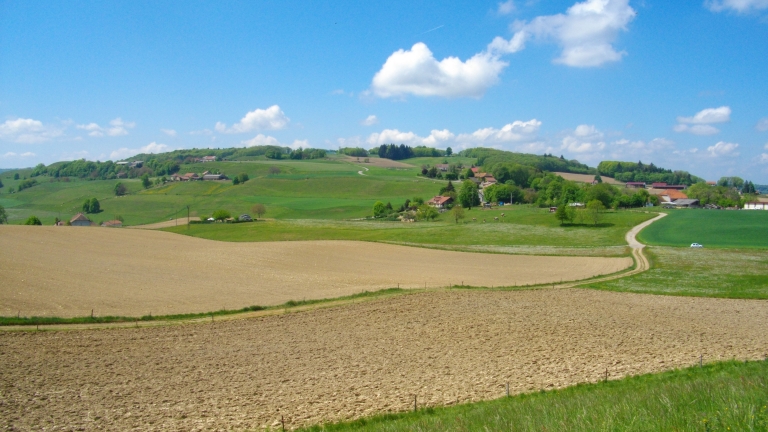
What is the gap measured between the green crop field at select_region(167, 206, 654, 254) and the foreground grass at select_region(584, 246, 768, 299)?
1380 centimetres

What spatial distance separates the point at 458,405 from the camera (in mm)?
14984

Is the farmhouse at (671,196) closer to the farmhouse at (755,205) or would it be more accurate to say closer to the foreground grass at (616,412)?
the farmhouse at (755,205)

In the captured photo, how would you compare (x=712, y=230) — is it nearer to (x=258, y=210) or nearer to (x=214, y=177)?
(x=258, y=210)

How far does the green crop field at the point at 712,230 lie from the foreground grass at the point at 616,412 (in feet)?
199

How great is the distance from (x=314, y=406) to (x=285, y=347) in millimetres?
6922

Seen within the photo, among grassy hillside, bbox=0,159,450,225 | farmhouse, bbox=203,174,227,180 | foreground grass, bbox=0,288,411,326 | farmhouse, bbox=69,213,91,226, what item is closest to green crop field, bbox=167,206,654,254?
grassy hillside, bbox=0,159,450,225

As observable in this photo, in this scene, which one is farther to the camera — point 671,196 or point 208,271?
point 671,196

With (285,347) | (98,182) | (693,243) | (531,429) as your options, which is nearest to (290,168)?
(98,182)

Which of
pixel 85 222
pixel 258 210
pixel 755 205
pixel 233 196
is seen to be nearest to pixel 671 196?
pixel 755 205

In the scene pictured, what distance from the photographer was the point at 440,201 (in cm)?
12481

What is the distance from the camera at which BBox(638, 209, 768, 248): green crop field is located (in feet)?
225

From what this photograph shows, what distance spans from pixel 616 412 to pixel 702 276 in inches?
1547

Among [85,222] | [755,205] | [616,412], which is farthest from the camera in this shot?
[755,205]

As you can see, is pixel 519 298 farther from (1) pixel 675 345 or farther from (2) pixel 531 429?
(2) pixel 531 429
